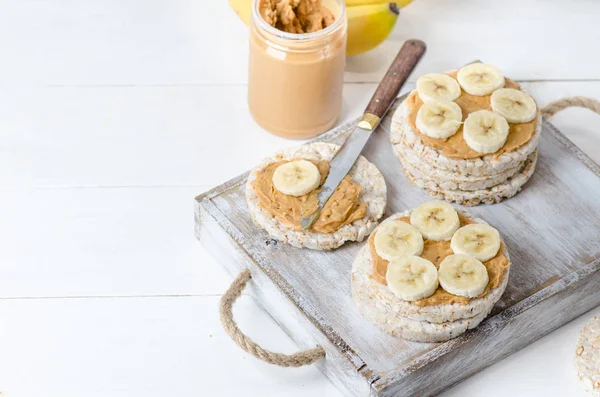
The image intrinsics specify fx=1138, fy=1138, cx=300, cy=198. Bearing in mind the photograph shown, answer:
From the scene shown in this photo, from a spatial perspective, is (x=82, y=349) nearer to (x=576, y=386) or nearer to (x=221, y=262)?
(x=221, y=262)

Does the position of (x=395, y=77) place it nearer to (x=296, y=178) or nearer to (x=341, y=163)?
(x=341, y=163)

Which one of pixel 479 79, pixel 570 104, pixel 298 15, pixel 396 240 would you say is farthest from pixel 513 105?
pixel 298 15

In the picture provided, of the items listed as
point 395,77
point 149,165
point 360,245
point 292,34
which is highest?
point 292,34

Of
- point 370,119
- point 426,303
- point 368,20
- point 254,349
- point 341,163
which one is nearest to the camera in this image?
point 426,303

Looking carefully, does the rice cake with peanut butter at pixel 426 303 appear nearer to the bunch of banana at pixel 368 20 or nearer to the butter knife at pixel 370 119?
the butter knife at pixel 370 119

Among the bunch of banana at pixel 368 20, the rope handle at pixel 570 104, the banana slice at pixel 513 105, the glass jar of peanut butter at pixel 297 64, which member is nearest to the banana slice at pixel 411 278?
the banana slice at pixel 513 105

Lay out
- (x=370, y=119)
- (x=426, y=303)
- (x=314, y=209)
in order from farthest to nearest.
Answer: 1. (x=370, y=119)
2. (x=314, y=209)
3. (x=426, y=303)

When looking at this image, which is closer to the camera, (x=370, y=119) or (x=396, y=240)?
(x=396, y=240)

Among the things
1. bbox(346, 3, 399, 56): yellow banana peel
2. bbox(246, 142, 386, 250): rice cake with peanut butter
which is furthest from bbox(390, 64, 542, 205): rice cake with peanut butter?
bbox(346, 3, 399, 56): yellow banana peel
